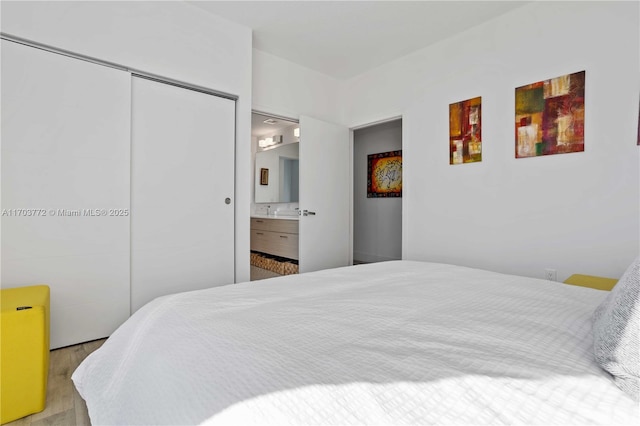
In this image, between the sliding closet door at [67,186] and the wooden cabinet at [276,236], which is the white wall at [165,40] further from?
the wooden cabinet at [276,236]

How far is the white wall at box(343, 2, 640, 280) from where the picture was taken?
2271mm

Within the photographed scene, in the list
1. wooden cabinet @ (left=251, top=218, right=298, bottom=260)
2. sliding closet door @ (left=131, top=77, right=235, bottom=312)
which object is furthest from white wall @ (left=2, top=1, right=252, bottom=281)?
wooden cabinet @ (left=251, top=218, right=298, bottom=260)

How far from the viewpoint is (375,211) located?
539 centimetres

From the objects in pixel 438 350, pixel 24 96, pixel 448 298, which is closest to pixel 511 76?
pixel 448 298

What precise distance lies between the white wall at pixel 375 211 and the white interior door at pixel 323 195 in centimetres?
108

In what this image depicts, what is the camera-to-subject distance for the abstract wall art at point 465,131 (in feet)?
9.85

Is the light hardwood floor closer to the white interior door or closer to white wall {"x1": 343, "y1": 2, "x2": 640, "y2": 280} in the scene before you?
the white interior door

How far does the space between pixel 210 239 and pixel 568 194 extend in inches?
118

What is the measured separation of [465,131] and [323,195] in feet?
5.73

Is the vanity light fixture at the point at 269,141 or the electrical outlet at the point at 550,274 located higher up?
the vanity light fixture at the point at 269,141

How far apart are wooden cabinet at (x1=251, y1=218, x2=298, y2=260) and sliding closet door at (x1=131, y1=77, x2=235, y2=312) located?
51.0 inches

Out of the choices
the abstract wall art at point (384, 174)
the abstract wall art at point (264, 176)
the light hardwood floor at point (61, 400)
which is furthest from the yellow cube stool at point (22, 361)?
the abstract wall art at point (384, 174)

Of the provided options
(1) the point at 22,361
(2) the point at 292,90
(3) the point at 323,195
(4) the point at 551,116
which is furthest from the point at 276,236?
(4) the point at 551,116

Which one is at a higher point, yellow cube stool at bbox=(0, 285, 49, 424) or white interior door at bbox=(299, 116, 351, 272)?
white interior door at bbox=(299, 116, 351, 272)
